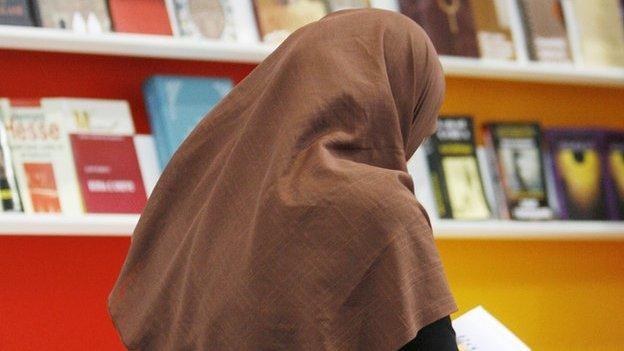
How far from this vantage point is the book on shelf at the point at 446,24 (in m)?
3.21

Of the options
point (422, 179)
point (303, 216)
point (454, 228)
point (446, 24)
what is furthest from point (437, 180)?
point (303, 216)

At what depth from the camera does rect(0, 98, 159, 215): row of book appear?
2.65m

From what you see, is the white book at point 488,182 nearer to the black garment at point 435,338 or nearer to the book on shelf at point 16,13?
the book on shelf at point 16,13

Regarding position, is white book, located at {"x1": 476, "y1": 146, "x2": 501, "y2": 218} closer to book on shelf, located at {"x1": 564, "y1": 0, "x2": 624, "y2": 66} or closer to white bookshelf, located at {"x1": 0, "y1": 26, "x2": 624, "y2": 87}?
white bookshelf, located at {"x1": 0, "y1": 26, "x2": 624, "y2": 87}

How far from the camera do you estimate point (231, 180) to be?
1755mm

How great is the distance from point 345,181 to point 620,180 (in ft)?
7.31

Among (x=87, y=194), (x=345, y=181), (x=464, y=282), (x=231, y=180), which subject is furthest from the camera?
(x=464, y=282)

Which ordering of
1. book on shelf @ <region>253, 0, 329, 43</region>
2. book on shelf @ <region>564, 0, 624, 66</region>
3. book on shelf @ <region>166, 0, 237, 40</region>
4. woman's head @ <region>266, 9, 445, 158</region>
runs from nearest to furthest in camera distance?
woman's head @ <region>266, 9, 445, 158</region>, book on shelf @ <region>166, 0, 237, 40</region>, book on shelf @ <region>253, 0, 329, 43</region>, book on shelf @ <region>564, 0, 624, 66</region>

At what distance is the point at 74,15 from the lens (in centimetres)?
275

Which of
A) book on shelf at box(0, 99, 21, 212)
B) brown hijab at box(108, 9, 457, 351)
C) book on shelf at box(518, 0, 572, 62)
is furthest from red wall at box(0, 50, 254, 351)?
book on shelf at box(518, 0, 572, 62)

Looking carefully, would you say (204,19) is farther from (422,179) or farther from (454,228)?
(454,228)

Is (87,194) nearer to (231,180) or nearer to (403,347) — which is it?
(231,180)

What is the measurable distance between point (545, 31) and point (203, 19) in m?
1.12

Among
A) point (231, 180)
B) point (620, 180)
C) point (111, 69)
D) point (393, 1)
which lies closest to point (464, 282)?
point (620, 180)
